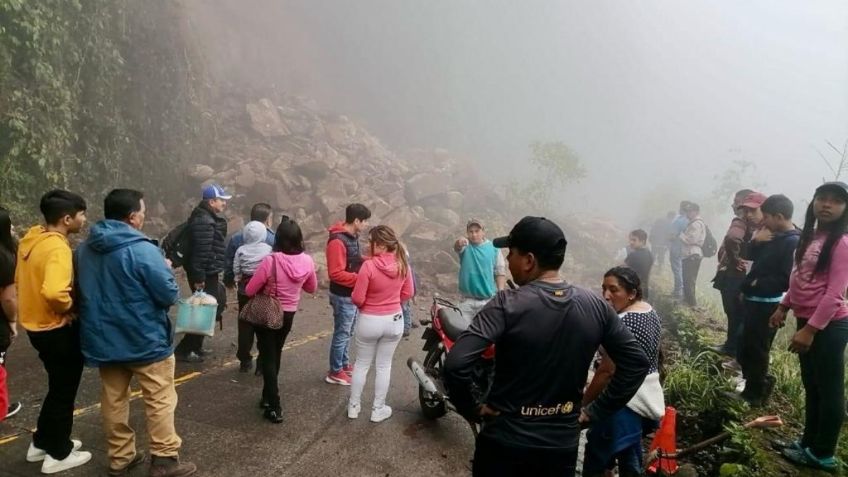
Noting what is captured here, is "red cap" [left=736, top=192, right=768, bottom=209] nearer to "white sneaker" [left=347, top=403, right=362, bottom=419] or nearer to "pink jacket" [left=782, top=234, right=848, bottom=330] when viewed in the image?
"pink jacket" [left=782, top=234, right=848, bottom=330]

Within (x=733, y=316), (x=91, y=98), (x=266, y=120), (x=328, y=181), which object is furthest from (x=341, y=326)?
(x=266, y=120)

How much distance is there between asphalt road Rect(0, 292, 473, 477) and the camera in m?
3.38

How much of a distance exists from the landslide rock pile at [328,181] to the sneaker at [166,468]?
7422 mm

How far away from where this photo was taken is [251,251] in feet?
16.4

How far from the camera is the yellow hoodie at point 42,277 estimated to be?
2848mm

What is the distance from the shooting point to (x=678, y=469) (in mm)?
3658

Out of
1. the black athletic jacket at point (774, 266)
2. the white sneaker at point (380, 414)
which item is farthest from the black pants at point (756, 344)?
the white sneaker at point (380, 414)

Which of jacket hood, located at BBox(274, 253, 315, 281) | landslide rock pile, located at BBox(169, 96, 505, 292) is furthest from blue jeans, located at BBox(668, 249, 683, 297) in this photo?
jacket hood, located at BBox(274, 253, 315, 281)

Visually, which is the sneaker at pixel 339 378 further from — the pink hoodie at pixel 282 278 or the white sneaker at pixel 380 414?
the pink hoodie at pixel 282 278

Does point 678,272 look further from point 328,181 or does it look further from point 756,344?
point 328,181

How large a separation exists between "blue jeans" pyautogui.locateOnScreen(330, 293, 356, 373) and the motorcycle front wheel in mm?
948

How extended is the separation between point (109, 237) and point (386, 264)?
2003mm

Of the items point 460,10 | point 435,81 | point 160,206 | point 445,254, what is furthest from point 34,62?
point 460,10

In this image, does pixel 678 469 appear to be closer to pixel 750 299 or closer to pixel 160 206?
pixel 750 299
